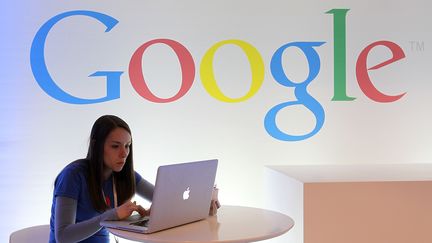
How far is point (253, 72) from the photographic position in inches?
158

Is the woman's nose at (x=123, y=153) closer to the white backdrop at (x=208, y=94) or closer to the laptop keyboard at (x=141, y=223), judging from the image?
the laptop keyboard at (x=141, y=223)

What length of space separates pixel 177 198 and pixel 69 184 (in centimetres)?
46

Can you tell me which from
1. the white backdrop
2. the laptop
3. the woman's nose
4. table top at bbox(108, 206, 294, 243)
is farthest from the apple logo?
the white backdrop

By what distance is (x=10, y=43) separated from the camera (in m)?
Result: 3.75

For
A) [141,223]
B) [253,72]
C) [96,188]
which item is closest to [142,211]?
[141,223]

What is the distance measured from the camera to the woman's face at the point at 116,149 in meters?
2.33

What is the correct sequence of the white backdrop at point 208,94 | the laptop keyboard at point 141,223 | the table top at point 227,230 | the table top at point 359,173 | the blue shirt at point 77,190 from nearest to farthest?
the table top at point 227,230 → the laptop keyboard at point 141,223 → the blue shirt at point 77,190 → the table top at point 359,173 → the white backdrop at point 208,94

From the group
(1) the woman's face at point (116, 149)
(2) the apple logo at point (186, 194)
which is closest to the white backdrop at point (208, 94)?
(1) the woman's face at point (116, 149)

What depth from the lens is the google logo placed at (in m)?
3.80

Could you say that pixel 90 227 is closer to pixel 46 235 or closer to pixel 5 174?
pixel 46 235

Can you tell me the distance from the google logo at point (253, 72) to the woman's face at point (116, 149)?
1.57 metres

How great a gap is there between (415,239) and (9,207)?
2.60m

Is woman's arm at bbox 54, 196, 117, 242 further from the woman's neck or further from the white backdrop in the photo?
the white backdrop

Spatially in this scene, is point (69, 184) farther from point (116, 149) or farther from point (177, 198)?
point (177, 198)
